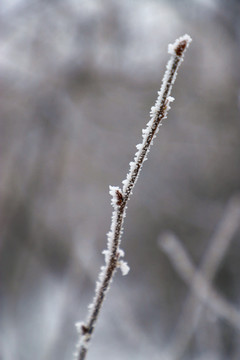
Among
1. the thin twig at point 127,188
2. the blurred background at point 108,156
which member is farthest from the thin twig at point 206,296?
the blurred background at point 108,156

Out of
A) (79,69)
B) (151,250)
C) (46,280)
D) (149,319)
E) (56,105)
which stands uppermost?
(79,69)

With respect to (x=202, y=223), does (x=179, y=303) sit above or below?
below

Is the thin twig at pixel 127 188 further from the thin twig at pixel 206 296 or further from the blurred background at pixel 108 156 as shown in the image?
the blurred background at pixel 108 156

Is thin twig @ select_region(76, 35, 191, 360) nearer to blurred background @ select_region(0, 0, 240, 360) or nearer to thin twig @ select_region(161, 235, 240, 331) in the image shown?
thin twig @ select_region(161, 235, 240, 331)

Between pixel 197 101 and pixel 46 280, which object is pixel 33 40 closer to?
pixel 197 101

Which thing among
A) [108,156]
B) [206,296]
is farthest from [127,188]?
[108,156]

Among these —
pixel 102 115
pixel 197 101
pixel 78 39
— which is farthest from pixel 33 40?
pixel 197 101

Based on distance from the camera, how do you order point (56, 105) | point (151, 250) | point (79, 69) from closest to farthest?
1. point (56, 105)
2. point (79, 69)
3. point (151, 250)
